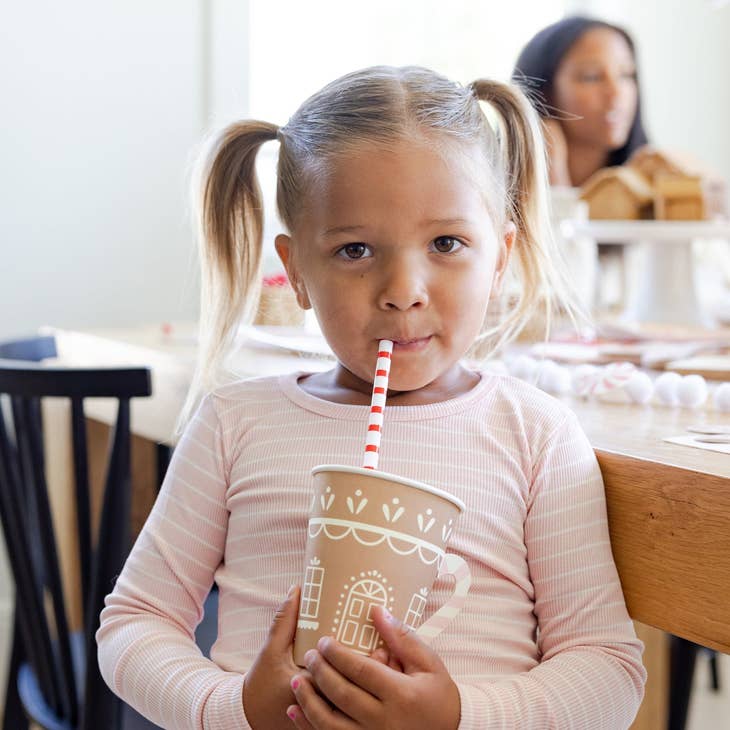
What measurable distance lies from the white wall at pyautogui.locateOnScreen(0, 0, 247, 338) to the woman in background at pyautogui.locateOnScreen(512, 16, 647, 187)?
0.75m

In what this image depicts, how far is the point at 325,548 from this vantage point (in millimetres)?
685

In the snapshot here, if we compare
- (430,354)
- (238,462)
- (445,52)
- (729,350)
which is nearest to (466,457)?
(430,354)

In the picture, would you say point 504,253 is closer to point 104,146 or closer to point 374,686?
point 374,686

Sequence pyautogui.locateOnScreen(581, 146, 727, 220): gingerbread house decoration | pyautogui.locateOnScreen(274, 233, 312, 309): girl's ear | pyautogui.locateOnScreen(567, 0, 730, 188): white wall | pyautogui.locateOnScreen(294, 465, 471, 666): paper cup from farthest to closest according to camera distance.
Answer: pyautogui.locateOnScreen(567, 0, 730, 188): white wall, pyautogui.locateOnScreen(581, 146, 727, 220): gingerbread house decoration, pyautogui.locateOnScreen(274, 233, 312, 309): girl's ear, pyautogui.locateOnScreen(294, 465, 471, 666): paper cup

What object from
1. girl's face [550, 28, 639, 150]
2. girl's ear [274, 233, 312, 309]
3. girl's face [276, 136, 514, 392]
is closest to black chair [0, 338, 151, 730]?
girl's ear [274, 233, 312, 309]

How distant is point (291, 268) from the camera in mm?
947

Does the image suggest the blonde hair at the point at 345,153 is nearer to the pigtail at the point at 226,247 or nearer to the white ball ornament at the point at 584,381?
the pigtail at the point at 226,247

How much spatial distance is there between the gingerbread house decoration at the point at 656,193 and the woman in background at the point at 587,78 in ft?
1.79

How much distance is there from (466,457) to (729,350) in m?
0.75

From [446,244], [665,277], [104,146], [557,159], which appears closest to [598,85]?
[557,159]

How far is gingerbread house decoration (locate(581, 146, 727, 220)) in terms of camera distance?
1991 millimetres

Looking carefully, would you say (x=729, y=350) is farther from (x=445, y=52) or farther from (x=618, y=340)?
(x=445, y=52)

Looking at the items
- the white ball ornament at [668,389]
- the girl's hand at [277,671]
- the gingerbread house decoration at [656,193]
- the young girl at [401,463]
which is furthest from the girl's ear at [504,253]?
the gingerbread house decoration at [656,193]

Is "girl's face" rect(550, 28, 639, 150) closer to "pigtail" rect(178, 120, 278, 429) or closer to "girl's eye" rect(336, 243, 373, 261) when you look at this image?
"pigtail" rect(178, 120, 278, 429)
